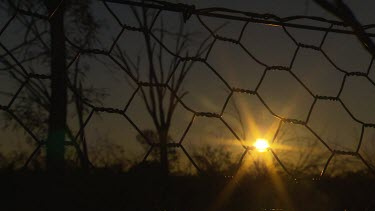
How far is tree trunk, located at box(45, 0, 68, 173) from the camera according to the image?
112 cm

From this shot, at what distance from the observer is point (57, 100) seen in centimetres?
111

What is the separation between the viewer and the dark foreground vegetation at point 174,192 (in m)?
1.03

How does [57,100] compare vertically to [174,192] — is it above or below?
above

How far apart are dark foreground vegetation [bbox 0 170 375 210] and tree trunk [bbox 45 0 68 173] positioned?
6cm

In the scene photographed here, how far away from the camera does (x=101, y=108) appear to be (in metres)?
1.20

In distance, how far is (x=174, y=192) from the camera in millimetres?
1226

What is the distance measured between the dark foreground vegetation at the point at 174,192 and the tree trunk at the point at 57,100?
2.4 inches

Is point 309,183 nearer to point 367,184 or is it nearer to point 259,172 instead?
point 259,172

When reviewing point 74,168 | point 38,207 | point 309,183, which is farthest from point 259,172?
point 38,207

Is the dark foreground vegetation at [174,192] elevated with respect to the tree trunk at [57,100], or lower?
lower

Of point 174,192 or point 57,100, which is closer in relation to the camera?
point 57,100

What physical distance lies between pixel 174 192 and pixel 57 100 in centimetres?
28

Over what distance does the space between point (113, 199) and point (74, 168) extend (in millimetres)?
111

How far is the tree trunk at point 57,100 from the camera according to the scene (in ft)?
3.67
